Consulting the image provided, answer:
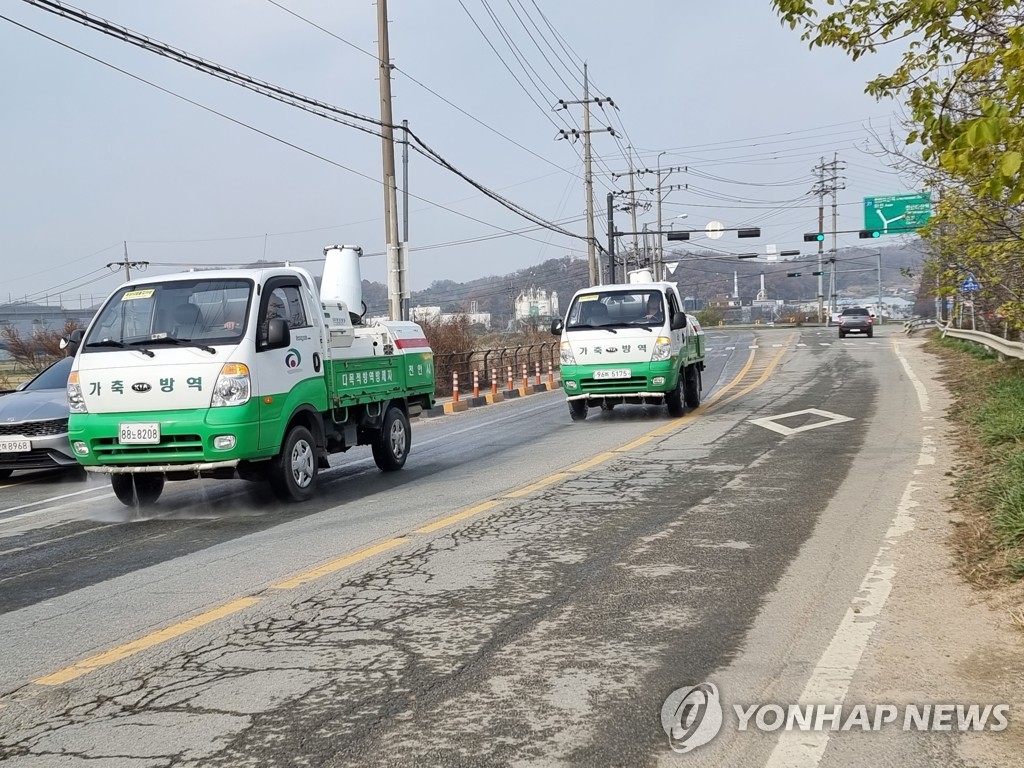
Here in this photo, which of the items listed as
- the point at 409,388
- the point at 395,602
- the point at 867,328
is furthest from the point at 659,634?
the point at 867,328

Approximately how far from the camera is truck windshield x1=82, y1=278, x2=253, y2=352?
931 centimetres

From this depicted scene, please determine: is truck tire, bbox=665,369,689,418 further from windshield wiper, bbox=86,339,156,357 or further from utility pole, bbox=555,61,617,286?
utility pole, bbox=555,61,617,286

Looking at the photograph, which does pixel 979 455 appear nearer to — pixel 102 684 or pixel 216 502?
pixel 216 502

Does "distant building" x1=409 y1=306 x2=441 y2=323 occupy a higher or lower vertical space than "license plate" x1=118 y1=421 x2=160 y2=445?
higher

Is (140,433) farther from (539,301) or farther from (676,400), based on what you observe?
(539,301)

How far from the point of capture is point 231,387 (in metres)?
9.00

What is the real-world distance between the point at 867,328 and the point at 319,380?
4534 cm

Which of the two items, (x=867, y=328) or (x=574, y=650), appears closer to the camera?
(x=574, y=650)

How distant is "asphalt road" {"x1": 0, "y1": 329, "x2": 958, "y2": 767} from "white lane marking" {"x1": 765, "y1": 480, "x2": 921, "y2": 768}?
0.06 meters

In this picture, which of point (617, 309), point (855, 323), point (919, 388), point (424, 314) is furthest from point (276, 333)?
point (855, 323)

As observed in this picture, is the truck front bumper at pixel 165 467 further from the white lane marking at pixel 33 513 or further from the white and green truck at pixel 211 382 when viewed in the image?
the white lane marking at pixel 33 513

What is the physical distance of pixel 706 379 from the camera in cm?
2742

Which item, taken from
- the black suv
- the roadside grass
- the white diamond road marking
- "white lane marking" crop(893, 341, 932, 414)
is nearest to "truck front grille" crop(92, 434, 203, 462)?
the roadside grass

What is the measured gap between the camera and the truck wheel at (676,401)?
16742mm
